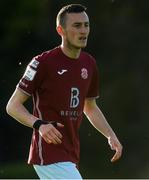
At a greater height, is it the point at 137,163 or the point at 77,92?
the point at 77,92

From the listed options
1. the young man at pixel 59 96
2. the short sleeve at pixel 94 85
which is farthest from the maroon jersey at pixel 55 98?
the short sleeve at pixel 94 85

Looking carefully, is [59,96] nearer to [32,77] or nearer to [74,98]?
[74,98]

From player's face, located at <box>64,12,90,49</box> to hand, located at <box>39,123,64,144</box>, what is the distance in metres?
0.85

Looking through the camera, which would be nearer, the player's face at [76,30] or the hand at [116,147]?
the player's face at [76,30]

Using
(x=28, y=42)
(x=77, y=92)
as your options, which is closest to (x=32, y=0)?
(x=28, y=42)

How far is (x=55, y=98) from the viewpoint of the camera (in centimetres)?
824

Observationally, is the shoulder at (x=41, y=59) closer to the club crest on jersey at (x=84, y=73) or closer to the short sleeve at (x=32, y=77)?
the short sleeve at (x=32, y=77)

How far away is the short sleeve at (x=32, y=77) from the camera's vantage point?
26.7ft

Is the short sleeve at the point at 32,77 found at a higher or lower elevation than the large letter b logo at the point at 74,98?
higher

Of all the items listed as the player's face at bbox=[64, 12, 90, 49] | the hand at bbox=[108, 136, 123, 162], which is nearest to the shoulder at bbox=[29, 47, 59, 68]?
the player's face at bbox=[64, 12, 90, 49]

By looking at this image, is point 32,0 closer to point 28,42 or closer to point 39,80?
point 28,42

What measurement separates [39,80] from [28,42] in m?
12.9

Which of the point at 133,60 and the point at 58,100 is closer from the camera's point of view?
the point at 58,100

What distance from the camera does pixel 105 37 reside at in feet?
68.9
